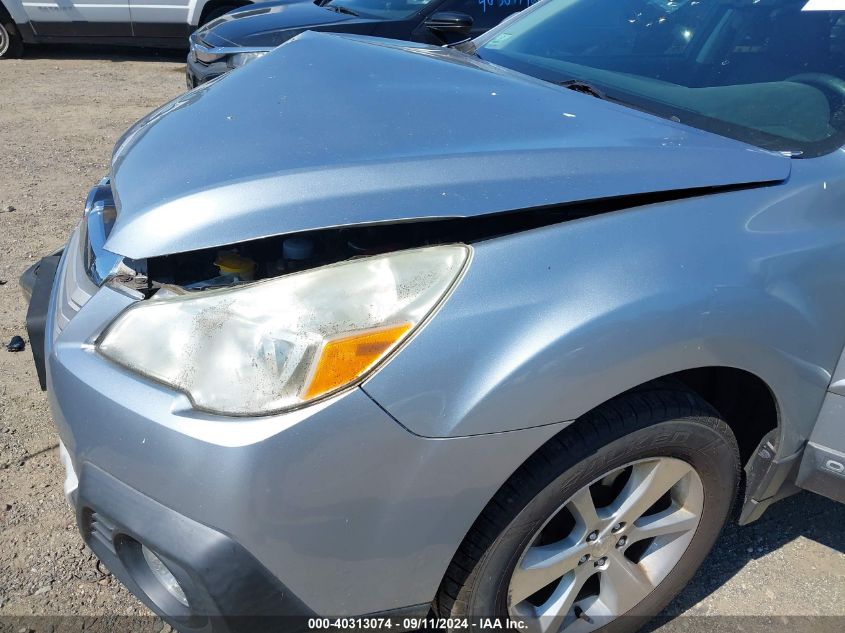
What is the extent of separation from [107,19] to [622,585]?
883 centimetres

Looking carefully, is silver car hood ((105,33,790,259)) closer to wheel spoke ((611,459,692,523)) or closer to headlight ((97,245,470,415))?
headlight ((97,245,470,415))

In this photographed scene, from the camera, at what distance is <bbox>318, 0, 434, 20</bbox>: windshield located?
19.0 feet

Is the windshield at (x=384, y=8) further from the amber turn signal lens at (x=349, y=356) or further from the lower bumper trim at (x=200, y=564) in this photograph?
the lower bumper trim at (x=200, y=564)

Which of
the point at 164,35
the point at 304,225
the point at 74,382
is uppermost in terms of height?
the point at 304,225

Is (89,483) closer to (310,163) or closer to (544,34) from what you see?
(310,163)

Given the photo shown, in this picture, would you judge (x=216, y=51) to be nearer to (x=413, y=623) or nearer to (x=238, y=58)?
(x=238, y=58)

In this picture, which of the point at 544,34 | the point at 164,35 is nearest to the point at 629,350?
the point at 544,34

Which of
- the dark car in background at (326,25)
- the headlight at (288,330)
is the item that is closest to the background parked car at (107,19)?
the dark car in background at (326,25)

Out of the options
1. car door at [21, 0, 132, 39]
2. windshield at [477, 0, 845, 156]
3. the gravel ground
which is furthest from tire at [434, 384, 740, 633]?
car door at [21, 0, 132, 39]

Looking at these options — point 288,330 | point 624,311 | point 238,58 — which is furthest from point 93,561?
point 238,58

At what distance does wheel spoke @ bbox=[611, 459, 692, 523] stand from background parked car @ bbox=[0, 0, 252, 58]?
27.0ft

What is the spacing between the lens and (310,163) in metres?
1.61

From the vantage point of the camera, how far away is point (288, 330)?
56.9 inches

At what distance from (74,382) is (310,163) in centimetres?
67
